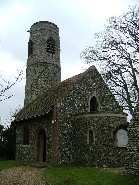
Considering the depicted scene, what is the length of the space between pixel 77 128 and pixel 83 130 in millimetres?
683

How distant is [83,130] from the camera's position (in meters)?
24.3

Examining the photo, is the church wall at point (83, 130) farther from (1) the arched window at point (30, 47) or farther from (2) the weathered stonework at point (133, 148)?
(1) the arched window at point (30, 47)

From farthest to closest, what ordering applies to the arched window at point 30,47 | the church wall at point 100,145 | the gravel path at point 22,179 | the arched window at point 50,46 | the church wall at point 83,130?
the arched window at point 30,47, the arched window at point 50,46, the church wall at point 83,130, the church wall at point 100,145, the gravel path at point 22,179

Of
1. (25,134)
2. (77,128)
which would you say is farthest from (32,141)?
(77,128)

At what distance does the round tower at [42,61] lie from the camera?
3372 cm

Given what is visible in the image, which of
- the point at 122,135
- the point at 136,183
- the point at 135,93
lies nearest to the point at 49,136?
the point at 122,135

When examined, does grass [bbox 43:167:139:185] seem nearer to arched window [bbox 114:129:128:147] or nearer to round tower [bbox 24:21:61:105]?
arched window [bbox 114:129:128:147]

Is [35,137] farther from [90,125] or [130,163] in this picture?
[130,163]

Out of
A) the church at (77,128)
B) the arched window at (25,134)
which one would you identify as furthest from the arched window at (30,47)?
the arched window at (25,134)

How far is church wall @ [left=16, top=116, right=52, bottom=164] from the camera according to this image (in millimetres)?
24827

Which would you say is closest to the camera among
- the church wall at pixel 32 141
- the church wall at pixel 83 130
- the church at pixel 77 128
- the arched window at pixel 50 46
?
the church wall at pixel 83 130

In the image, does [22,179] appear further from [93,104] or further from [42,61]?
[42,61]

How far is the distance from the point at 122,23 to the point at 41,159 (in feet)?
43.6

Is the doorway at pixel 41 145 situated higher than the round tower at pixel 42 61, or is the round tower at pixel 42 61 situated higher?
the round tower at pixel 42 61
